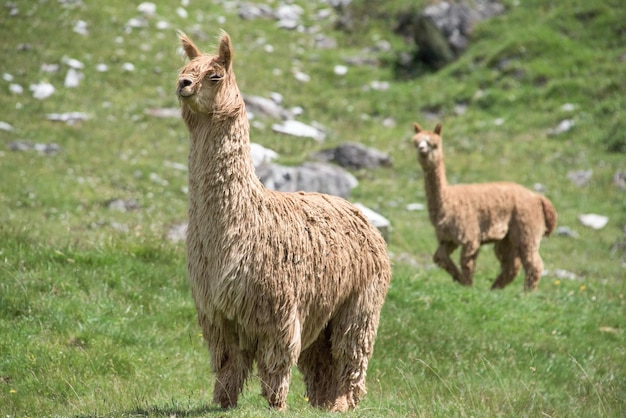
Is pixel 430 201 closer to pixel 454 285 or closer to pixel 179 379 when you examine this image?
pixel 454 285

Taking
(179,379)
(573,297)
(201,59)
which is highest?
(201,59)

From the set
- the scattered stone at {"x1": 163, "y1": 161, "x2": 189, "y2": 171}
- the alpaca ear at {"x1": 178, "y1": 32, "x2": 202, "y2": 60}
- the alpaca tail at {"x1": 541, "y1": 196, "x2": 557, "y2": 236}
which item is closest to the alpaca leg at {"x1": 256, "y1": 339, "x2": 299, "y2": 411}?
the alpaca ear at {"x1": 178, "y1": 32, "x2": 202, "y2": 60}

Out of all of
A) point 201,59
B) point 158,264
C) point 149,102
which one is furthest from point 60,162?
point 201,59

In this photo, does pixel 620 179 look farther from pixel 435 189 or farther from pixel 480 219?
pixel 435 189

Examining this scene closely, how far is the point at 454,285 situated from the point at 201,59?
6.71 meters

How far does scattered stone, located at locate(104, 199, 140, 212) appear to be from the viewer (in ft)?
48.8

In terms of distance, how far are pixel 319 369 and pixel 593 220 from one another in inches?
457

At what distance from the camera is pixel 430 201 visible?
13.1 metres

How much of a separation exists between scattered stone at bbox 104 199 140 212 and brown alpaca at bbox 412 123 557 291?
521cm

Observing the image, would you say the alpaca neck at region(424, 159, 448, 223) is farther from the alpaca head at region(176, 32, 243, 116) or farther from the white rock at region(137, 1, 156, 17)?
the white rock at region(137, 1, 156, 17)

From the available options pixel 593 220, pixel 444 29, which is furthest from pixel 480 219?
pixel 444 29

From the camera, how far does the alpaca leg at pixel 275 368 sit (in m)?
5.73

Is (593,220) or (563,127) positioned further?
(563,127)

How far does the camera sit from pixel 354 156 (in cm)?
1914
